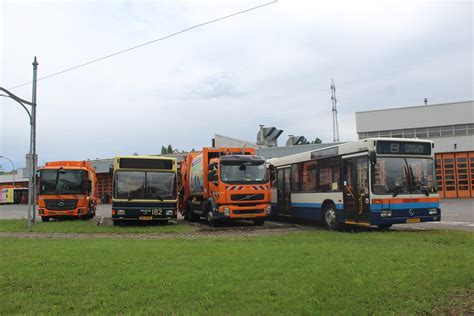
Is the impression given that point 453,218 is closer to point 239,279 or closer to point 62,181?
point 239,279

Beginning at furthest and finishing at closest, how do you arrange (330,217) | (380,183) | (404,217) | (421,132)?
1. (421,132)
2. (330,217)
3. (404,217)
4. (380,183)

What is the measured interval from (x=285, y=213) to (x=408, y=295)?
14.3 meters

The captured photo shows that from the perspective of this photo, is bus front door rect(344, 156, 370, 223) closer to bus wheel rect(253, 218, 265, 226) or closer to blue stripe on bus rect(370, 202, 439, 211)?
blue stripe on bus rect(370, 202, 439, 211)

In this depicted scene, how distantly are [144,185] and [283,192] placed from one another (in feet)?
20.4

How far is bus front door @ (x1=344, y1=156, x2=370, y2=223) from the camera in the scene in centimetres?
1431

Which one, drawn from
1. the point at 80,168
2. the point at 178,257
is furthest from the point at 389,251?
the point at 80,168

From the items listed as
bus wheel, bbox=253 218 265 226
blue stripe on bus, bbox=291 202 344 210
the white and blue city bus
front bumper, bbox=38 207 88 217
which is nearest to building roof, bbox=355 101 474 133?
blue stripe on bus, bbox=291 202 344 210

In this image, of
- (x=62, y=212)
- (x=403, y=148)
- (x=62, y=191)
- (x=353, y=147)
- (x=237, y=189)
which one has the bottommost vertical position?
(x=62, y=212)

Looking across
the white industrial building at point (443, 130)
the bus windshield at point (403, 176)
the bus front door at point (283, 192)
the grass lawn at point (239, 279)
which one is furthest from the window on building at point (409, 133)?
the grass lawn at point (239, 279)

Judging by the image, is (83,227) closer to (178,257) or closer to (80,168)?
(80,168)

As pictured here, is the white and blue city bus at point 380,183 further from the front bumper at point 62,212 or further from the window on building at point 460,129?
the window on building at point 460,129

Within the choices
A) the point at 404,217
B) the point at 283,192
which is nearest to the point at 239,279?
the point at 404,217

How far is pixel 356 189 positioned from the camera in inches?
582

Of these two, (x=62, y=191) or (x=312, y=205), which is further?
(x=62, y=191)
